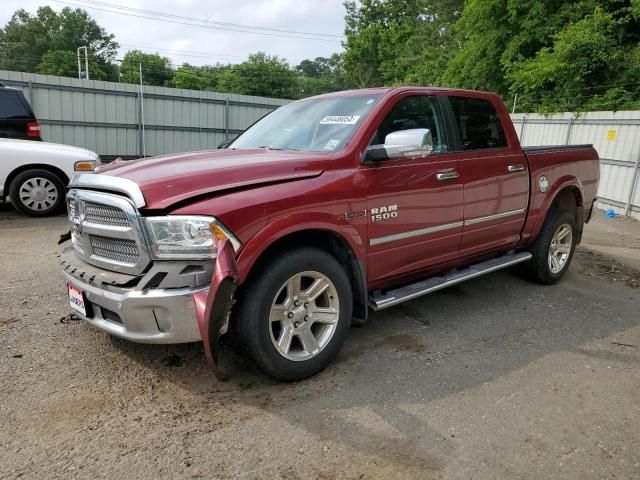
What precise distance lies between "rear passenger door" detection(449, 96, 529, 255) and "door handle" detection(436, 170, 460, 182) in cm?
10

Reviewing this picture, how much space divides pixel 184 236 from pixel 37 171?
6.45 meters

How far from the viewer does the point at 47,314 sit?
4180 mm

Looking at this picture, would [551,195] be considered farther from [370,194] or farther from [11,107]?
[11,107]

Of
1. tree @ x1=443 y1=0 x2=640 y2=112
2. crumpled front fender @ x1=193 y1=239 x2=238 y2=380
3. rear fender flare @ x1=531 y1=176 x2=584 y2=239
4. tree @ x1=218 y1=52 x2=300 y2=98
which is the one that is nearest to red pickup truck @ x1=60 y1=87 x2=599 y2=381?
crumpled front fender @ x1=193 y1=239 x2=238 y2=380

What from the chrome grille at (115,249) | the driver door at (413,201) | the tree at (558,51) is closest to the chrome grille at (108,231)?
the chrome grille at (115,249)

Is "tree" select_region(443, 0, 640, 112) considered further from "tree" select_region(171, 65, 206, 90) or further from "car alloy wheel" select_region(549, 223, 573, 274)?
"tree" select_region(171, 65, 206, 90)

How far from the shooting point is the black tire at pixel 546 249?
17.1 ft

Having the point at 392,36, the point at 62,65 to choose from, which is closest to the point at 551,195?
the point at 392,36

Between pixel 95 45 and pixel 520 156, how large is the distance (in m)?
106

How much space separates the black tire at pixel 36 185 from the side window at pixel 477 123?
6535 millimetres

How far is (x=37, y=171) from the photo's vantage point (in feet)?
25.8

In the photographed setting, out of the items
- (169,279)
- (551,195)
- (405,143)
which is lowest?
(169,279)

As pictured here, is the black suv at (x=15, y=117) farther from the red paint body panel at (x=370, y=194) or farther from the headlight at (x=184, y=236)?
the headlight at (x=184, y=236)

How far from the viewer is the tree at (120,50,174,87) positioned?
89.2 m
